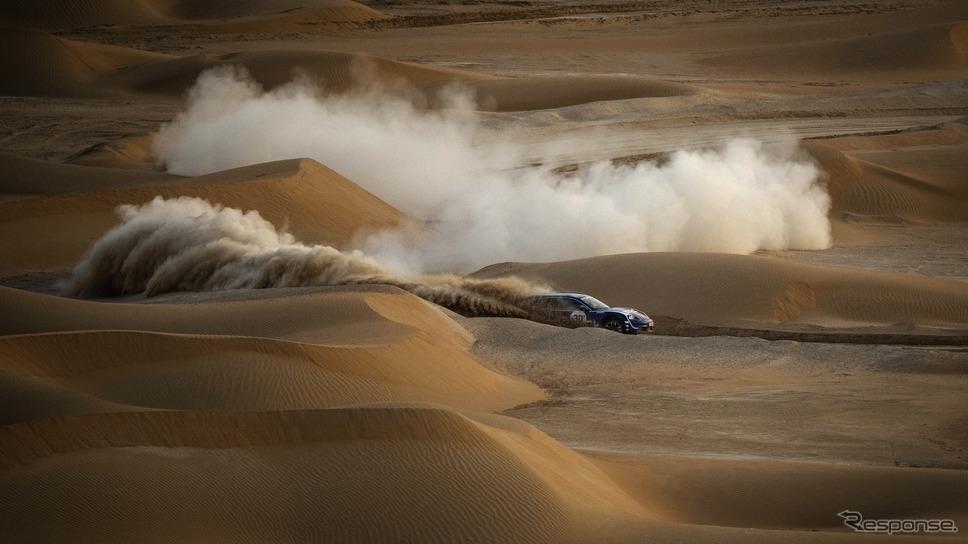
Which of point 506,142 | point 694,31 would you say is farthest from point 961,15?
point 506,142

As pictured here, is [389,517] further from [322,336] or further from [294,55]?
[294,55]

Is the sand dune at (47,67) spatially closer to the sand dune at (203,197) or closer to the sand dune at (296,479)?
the sand dune at (203,197)

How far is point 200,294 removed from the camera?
2492 cm

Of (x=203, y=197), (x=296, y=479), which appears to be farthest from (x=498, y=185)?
(x=296, y=479)

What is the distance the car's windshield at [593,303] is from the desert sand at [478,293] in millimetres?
1189

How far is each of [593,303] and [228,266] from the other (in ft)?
26.4

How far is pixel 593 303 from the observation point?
23.7 meters

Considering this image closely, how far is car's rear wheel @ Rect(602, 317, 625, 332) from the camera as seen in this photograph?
2297cm

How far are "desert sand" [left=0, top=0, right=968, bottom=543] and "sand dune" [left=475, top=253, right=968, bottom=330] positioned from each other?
0.09 m

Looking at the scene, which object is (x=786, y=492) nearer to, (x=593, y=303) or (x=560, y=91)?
(x=593, y=303)

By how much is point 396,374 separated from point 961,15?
52950mm

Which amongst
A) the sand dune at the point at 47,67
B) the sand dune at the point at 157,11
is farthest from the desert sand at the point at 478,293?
the sand dune at the point at 157,11

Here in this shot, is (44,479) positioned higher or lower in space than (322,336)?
lower

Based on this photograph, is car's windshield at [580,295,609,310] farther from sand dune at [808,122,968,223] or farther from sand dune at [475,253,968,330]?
sand dune at [808,122,968,223]
